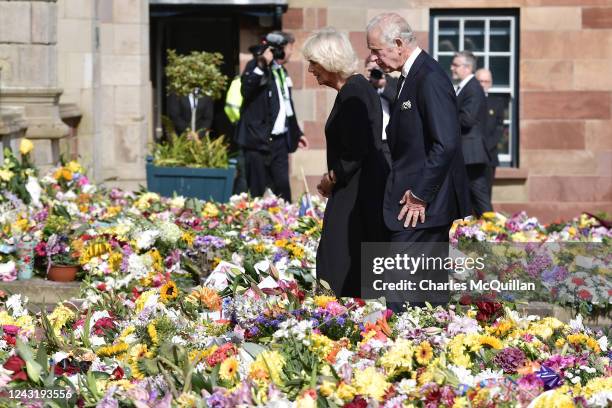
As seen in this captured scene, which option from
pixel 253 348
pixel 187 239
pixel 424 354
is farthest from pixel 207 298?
pixel 187 239

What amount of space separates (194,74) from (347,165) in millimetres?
8567

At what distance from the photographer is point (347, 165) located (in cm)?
756

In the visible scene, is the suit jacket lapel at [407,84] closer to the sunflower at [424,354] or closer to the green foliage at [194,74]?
the sunflower at [424,354]

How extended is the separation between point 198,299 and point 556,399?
2364 millimetres

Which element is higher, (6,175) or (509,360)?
(6,175)

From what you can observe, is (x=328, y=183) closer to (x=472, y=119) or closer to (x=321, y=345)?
(x=321, y=345)

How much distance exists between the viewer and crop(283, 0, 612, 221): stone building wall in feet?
54.3

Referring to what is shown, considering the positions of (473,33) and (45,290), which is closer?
(45,290)

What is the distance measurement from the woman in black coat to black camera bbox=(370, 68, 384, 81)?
406cm

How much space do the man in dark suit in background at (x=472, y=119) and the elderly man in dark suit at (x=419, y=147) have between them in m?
5.98

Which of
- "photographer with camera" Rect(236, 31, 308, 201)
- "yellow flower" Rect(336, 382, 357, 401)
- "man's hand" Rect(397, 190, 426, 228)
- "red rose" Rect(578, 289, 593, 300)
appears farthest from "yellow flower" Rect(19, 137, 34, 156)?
"yellow flower" Rect(336, 382, 357, 401)

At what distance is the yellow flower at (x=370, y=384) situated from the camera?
5266 mm

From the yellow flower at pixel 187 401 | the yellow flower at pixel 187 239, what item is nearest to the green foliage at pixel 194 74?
the yellow flower at pixel 187 239

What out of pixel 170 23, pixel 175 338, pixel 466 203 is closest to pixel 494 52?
pixel 170 23
